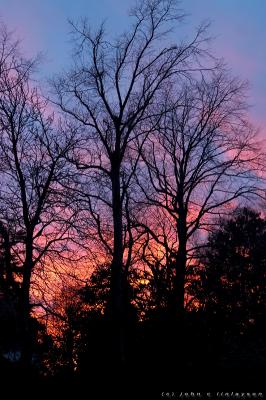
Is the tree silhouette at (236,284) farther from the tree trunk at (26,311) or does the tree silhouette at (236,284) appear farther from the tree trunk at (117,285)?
the tree trunk at (26,311)

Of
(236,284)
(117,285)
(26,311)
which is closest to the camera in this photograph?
(26,311)

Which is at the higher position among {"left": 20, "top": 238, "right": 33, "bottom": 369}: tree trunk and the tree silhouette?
the tree silhouette

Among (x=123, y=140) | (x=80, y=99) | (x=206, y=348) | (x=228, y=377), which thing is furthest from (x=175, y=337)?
(x=80, y=99)

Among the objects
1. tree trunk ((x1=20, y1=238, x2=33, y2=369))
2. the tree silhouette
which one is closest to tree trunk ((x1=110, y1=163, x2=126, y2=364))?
tree trunk ((x1=20, y1=238, x2=33, y2=369))

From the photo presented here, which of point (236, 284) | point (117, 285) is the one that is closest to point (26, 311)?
point (117, 285)

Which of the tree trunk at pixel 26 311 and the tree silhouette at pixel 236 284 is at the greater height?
the tree silhouette at pixel 236 284

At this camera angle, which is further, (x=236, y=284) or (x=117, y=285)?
(x=236, y=284)

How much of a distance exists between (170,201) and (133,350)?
1034cm

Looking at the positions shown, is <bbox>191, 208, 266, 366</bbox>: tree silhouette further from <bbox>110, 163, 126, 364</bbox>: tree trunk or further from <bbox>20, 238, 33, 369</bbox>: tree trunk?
<bbox>20, 238, 33, 369</bbox>: tree trunk

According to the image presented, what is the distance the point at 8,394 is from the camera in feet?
57.3

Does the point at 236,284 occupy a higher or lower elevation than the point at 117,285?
higher

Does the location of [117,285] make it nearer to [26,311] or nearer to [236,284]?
[26,311]

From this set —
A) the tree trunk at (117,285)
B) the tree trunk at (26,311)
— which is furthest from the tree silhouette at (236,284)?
the tree trunk at (26,311)

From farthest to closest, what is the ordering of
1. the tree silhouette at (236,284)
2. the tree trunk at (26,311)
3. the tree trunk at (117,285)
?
the tree silhouette at (236,284)
the tree trunk at (117,285)
the tree trunk at (26,311)
